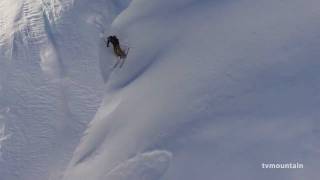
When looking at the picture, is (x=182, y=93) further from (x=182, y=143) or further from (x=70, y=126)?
(x=70, y=126)

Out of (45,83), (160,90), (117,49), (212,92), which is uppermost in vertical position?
(117,49)

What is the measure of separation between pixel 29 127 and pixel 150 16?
2202 mm

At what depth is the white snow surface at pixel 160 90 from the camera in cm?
515

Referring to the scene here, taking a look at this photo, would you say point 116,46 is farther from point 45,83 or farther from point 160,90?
point 45,83

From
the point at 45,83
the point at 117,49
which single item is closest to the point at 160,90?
the point at 117,49

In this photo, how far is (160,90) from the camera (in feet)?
17.9

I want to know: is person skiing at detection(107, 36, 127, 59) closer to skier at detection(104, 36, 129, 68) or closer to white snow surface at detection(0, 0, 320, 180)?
skier at detection(104, 36, 129, 68)

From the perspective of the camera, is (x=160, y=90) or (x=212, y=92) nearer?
(x=212, y=92)

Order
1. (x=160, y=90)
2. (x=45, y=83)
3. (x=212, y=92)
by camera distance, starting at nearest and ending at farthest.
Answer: (x=212, y=92) < (x=160, y=90) < (x=45, y=83)

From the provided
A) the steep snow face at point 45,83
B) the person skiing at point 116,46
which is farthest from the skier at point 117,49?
the steep snow face at point 45,83

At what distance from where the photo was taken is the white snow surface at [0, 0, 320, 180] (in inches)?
203

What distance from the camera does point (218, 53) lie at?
18.2 feet

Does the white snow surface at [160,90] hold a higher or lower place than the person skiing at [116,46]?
lower

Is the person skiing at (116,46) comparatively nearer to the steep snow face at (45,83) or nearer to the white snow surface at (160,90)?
the white snow surface at (160,90)
